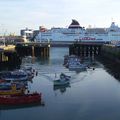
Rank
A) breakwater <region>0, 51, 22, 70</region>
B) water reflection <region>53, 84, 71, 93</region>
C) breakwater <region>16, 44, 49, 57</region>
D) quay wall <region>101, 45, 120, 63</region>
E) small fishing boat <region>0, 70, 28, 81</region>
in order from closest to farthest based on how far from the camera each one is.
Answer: water reflection <region>53, 84, 71, 93</region>
small fishing boat <region>0, 70, 28, 81</region>
breakwater <region>0, 51, 22, 70</region>
quay wall <region>101, 45, 120, 63</region>
breakwater <region>16, 44, 49, 57</region>

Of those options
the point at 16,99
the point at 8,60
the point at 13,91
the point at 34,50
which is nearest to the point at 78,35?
the point at 34,50

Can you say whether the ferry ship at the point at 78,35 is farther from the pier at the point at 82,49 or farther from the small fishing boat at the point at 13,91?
the small fishing boat at the point at 13,91

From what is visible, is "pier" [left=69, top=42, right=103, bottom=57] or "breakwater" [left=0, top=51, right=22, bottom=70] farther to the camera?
"pier" [left=69, top=42, right=103, bottom=57]

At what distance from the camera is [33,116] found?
84.2 feet

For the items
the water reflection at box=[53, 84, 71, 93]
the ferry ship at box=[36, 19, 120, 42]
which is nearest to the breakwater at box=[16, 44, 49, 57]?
the ferry ship at box=[36, 19, 120, 42]

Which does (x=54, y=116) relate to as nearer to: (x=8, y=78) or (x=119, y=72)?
(x=8, y=78)

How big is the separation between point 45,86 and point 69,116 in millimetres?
12023

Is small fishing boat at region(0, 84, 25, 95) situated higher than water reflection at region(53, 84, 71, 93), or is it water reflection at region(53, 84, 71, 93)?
small fishing boat at region(0, 84, 25, 95)

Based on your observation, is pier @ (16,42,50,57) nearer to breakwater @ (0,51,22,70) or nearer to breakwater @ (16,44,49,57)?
breakwater @ (16,44,49,57)

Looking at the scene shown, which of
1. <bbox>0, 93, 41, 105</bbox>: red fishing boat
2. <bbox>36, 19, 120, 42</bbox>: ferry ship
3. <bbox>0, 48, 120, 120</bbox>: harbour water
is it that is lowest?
<bbox>0, 48, 120, 120</bbox>: harbour water

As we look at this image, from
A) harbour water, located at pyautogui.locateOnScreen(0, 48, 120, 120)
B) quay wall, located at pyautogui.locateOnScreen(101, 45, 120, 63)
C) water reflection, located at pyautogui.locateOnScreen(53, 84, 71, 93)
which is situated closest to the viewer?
harbour water, located at pyautogui.locateOnScreen(0, 48, 120, 120)

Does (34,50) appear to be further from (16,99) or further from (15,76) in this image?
(16,99)

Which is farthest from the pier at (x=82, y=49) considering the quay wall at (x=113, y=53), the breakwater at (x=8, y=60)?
the breakwater at (x=8, y=60)

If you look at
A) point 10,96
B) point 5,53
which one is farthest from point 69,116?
point 5,53
